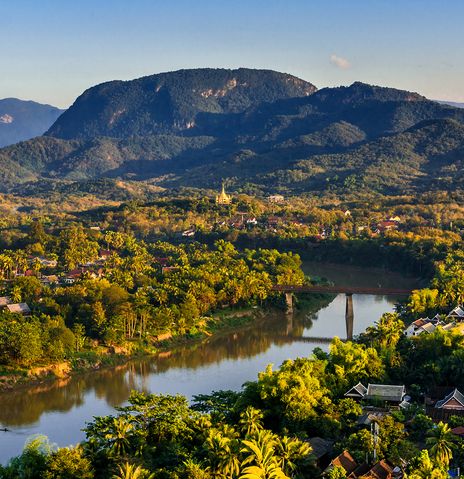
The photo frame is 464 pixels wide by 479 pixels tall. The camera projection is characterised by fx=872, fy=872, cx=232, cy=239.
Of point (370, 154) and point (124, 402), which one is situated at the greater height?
point (370, 154)

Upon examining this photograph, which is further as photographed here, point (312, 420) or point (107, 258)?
point (107, 258)

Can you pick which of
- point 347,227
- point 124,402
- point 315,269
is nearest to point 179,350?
point 124,402

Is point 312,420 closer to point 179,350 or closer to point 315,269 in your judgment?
point 179,350

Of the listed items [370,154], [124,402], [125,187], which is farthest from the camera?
[370,154]

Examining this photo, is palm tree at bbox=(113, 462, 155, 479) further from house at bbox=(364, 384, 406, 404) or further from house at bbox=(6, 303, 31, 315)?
house at bbox=(6, 303, 31, 315)

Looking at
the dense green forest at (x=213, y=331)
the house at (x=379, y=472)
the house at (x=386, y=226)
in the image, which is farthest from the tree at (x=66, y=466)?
the house at (x=386, y=226)

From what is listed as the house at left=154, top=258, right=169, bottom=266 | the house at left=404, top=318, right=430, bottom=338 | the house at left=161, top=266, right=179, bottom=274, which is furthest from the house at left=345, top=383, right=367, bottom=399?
the house at left=154, top=258, right=169, bottom=266

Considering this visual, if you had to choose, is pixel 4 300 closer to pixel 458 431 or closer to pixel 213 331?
pixel 213 331
